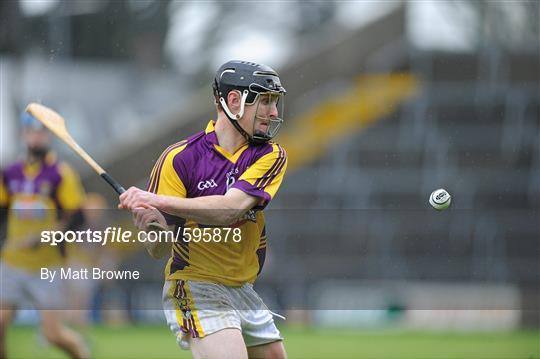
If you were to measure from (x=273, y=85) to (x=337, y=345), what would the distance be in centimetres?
333

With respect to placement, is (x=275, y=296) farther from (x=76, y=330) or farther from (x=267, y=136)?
(x=267, y=136)

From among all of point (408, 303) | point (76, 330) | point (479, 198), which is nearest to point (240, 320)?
point (76, 330)

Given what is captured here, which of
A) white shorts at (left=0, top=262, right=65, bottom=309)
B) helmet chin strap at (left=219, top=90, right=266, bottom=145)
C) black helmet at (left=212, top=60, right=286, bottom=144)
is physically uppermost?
black helmet at (left=212, top=60, right=286, bottom=144)

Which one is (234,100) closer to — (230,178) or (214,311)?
(230,178)

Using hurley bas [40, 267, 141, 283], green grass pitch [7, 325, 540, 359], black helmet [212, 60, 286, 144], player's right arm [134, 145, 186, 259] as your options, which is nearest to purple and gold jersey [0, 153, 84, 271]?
green grass pitch [7, 325, 540, 359]

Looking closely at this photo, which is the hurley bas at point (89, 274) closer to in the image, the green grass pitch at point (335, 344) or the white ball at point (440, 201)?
the green grass pitch at point (335, 344)

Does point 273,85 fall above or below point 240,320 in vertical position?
above

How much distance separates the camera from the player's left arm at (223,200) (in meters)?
3.22

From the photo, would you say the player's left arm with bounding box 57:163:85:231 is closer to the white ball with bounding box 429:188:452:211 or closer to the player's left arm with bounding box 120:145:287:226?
the player's left arm with bounding box 120:145:287:226

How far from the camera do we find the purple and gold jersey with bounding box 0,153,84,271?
199 inches

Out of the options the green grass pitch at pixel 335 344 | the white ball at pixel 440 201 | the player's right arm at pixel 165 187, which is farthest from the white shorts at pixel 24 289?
the white ball at pixel 440 201

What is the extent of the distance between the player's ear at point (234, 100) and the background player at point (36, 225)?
1.50 meters

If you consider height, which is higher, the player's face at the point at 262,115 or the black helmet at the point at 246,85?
the black helmet at the point at 246,85

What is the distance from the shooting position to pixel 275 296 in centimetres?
555
